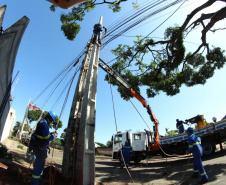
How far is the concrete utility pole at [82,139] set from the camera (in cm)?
409

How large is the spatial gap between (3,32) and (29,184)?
378 centimetres

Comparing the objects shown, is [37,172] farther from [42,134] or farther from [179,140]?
[179,140]

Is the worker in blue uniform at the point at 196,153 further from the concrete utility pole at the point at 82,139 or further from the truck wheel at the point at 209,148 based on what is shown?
the truck wheel at the point at 209,148

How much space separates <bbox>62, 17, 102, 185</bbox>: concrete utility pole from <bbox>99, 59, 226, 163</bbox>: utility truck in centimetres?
173

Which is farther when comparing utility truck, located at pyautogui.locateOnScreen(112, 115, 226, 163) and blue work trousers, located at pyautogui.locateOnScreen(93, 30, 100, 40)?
utility truck, located at pyautogui.locateOnScreen(112, 115, 226, 163)

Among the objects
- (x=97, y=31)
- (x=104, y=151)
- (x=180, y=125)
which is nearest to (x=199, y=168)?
(x=180, y=125)

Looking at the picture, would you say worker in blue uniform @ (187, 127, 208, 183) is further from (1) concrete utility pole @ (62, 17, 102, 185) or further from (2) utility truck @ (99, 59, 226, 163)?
(1) concrete utility pole @ (62, 17, 102, 185)

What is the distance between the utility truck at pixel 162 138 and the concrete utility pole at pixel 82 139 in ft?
5.66

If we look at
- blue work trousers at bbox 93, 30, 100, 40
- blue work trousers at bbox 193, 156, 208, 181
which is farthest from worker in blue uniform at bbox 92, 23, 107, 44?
blue work trousers at bbox 193, 156, 208, 181

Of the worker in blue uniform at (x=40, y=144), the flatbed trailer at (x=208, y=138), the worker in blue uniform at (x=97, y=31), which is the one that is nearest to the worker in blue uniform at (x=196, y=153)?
the flatbed trailer at (x=208, y=138)

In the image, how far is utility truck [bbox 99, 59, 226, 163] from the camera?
8413mm

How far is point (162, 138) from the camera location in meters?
10.8

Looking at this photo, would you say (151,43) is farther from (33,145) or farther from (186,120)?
(33,145)

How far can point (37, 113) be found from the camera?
138 ft
